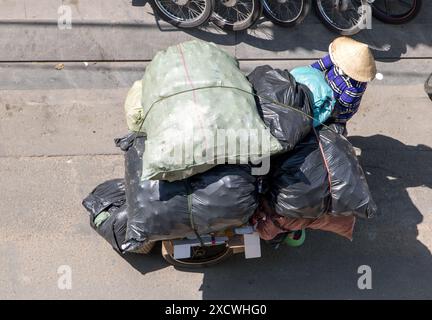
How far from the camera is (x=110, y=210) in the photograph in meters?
4.63

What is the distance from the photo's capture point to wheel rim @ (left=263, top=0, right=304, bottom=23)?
6059mm

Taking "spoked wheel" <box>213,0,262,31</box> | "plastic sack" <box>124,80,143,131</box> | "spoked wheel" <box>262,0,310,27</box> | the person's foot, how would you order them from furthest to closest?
"spoked wheel" <box>262,0,310,27</box> → "spoked wheel" <box>213,0,262,31</box> → the person's foot → "plastic sack" <box>124,80,143,131</box>

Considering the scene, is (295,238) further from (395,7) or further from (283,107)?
(395,7)

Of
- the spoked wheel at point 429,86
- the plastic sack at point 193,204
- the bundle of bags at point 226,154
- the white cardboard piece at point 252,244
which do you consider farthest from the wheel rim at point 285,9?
the plastic sack at point 193,204

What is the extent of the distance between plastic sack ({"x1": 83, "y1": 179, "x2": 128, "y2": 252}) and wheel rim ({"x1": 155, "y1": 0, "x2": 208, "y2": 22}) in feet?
6.85

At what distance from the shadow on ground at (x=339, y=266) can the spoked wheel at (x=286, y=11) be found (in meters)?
2.14

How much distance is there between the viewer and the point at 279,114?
3.71 m

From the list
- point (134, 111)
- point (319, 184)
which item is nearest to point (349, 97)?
point (319, 184)

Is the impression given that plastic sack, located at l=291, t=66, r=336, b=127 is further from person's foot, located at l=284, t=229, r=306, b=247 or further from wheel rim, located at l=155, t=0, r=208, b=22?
wheel rim, located at l=155, t=0, r=208, b=22

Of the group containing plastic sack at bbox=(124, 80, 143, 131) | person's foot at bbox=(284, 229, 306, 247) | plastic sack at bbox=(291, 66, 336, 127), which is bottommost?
person's foot at bbox=(284, 229, 306, 247)

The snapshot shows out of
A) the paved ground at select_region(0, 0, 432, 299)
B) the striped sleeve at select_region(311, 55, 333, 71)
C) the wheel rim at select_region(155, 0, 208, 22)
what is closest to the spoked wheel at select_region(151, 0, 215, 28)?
the wheel rim at select_region(155, 0, 208, 22)

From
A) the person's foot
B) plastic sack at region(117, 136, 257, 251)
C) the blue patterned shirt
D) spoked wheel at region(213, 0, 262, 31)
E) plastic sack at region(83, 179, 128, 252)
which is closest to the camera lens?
plastic sack at region(117, 136, 257, 251)

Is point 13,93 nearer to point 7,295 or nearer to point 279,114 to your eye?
point 7,295
